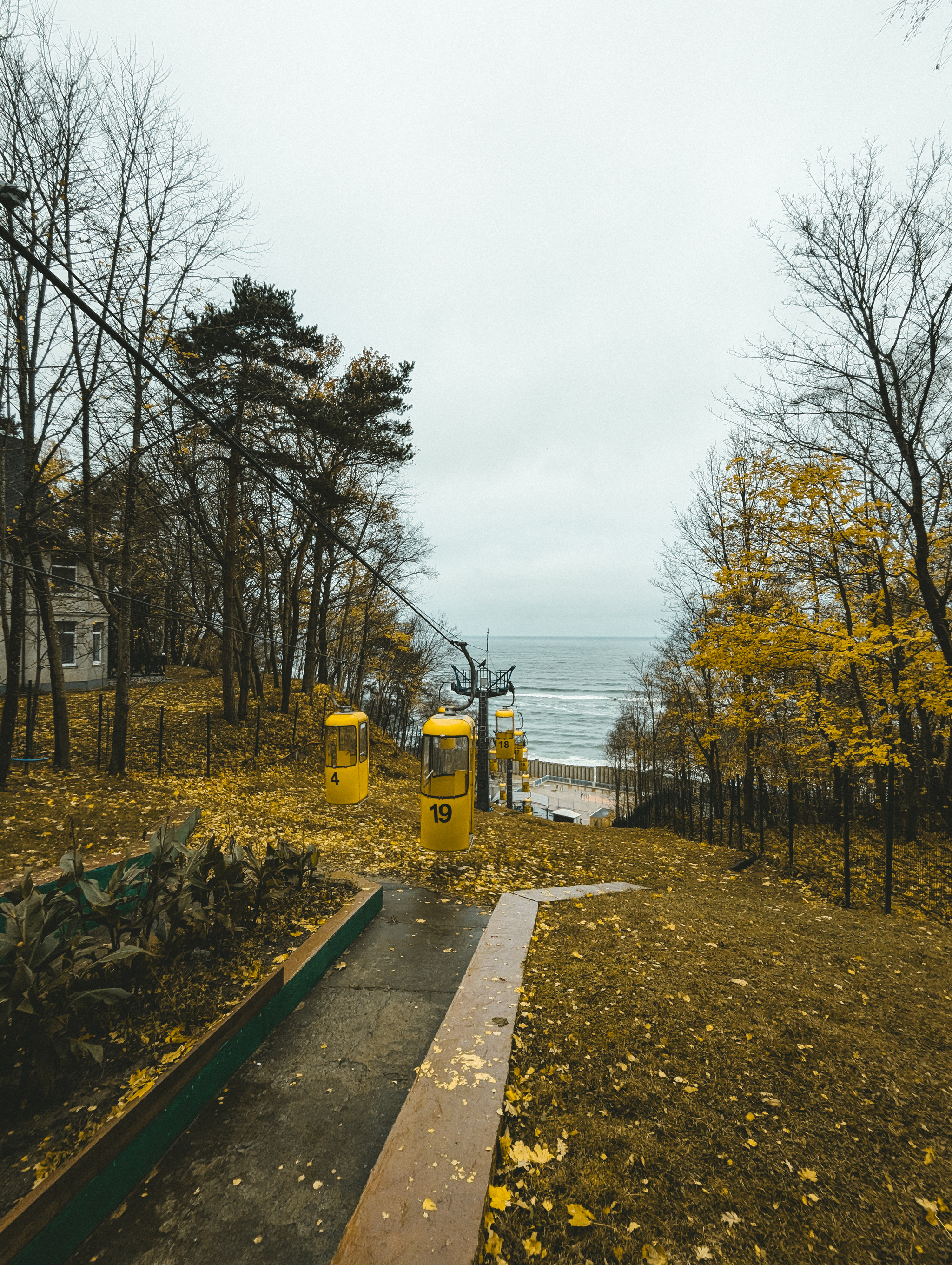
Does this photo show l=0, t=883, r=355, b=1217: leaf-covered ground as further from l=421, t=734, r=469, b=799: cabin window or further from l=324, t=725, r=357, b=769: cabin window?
l=324, t=725, r=357, b=769: cabin window

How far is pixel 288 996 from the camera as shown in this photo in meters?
4.26

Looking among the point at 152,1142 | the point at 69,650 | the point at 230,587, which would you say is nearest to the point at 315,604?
the point at 230,587

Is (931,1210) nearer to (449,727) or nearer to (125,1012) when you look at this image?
(125,1012)

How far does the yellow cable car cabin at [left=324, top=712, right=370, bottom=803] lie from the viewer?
9820mm

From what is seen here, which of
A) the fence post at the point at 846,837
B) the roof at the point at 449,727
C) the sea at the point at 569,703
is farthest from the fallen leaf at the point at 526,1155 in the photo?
the sea at the point at 569,703

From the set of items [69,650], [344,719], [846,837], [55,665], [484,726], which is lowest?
[846,837]

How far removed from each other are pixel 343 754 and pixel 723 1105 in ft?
25.6

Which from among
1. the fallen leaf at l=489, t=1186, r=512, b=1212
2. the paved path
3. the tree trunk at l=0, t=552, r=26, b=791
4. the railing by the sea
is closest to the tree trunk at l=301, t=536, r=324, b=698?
the tree trunk at l=0, t=552, r=26, b=791

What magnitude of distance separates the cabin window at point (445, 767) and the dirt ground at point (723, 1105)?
8.12 feet

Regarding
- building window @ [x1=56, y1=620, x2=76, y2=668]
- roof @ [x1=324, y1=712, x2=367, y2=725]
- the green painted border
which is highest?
building window @ [x1=56, y1=620, x2=76, y2=668]

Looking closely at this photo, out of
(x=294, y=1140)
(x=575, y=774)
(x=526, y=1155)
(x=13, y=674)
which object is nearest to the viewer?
(x=526, y=1155)

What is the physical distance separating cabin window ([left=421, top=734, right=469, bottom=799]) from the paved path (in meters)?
2.69

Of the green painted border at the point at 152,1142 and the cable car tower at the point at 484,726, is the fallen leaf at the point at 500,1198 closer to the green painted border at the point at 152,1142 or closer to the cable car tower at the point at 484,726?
the green painted border at the point at 152,1142

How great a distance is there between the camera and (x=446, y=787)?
7.55 metres
